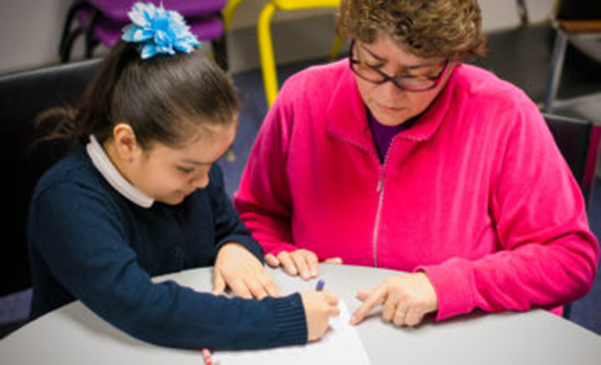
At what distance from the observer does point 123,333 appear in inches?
35.4

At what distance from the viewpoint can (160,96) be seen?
0.95 metres

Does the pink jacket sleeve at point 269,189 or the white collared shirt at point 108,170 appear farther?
the pink jacket sleeve at point 269,189

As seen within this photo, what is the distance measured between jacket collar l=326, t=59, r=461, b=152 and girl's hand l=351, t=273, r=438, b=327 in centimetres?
30

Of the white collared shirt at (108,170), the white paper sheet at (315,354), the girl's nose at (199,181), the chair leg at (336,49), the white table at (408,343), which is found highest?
the white collared shirt at (108,170)

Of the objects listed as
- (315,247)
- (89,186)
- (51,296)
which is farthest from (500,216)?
(51,296)

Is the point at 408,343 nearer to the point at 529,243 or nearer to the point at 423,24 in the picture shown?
the point at 529,243

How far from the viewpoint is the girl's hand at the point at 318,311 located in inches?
35.0

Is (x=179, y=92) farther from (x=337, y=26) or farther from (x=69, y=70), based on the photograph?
(x=69, y=70)

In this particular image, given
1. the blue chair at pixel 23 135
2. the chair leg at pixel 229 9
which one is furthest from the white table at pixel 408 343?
the chair leg at pixel 229 9

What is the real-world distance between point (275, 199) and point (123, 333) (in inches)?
20.7

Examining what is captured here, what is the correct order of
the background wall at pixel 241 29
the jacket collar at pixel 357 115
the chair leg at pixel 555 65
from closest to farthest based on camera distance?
the jacket collar at pixel 357 115 → the chair leg at pixel 555 65 → the background wall at pixel 241 29

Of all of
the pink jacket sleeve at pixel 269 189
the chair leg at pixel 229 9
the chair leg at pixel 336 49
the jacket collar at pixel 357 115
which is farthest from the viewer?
the chair leg at pixel 336 49

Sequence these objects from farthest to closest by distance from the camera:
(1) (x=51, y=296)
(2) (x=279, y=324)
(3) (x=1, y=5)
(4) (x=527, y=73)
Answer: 1. (4) (x=527, y=73)
2. (3) (x=1, y=5)
3. (1) (x=51, y=296)
4. (2) (x=279, y=324)

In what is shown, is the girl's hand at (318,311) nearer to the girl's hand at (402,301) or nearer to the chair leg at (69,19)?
the girl's hand at (402,301)
